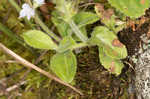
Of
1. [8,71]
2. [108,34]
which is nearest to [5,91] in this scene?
[8,71]

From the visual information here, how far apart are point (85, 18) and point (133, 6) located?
28 cm

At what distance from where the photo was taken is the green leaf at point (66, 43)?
101cm

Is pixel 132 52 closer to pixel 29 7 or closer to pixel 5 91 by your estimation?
pixel 29 7

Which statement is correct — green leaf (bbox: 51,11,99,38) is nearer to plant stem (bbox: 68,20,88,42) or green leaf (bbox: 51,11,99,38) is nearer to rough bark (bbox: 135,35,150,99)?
plant stem (bbox: 68,20,88,42)

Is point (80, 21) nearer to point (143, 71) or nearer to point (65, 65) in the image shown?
point (65, 65)

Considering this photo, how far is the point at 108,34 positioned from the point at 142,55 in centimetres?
20

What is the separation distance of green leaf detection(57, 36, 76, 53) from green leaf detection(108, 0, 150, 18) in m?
0.25

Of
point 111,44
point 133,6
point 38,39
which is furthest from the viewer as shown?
point 38,39

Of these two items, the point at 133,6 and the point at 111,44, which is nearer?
the point at 133,6

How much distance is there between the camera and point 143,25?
1.10 m

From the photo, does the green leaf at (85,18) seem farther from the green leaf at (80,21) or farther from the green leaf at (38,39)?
the green leaf at (38,39)

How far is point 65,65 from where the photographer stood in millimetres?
1062

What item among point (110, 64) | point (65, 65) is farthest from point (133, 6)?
point (65, 65)

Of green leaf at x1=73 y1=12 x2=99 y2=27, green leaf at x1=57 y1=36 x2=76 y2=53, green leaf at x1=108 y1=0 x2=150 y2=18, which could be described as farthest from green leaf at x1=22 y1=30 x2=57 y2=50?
green leaf at x1=108 y1=0 x2=150 y2=18
